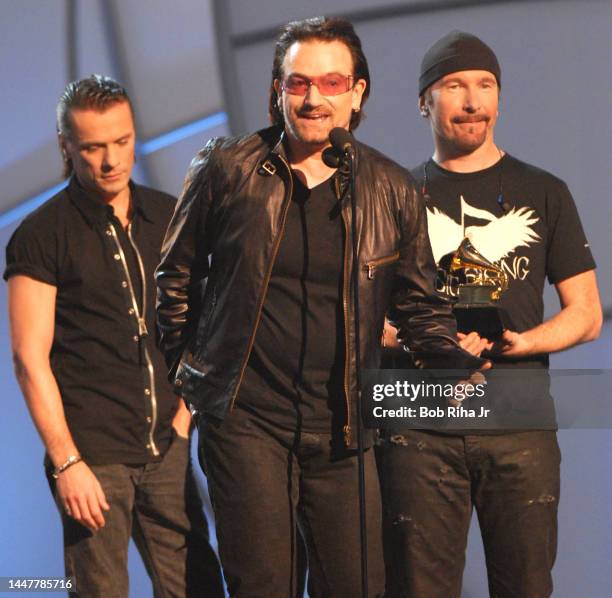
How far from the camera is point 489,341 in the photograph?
2814mm

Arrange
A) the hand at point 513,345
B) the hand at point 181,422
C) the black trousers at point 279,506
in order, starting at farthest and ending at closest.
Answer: the hand at point 181,422
the hand at point 513,345
the black trousers at point 279,506

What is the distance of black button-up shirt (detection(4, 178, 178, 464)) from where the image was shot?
2.90m

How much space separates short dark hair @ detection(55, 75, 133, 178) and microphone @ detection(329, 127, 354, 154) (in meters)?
0.92

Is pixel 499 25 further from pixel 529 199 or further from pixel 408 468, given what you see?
pixel 408 468

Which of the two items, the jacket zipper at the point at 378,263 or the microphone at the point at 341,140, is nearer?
the microphone at the point at 341,140

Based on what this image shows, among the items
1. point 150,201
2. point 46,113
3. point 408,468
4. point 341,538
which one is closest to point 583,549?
point 408,468

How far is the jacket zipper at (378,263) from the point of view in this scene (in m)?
2.47

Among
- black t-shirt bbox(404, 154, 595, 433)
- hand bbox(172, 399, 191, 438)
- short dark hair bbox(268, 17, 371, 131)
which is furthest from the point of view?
hand bbox(172, 399, 191, 438)

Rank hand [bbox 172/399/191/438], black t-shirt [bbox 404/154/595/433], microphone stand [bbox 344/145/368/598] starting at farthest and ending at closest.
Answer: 1. hand [bbox 172/399/191/438]
2. black t-shirt [bbox 404/154/595/433]
3. microphone stand [bbox 344/145/368/598]

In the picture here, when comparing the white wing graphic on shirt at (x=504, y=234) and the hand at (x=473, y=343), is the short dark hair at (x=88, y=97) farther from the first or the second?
the hand at (x=473, y=343)

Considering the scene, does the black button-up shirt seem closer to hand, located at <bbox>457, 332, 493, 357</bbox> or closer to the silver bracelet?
the silver bracelet

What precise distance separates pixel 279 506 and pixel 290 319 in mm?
413

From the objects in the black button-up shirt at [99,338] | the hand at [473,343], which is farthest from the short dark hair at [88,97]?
the hand at [473,343]

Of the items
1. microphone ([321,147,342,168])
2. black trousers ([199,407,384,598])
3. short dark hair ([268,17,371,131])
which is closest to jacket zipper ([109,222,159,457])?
black trousers ([199,407,384,598])
